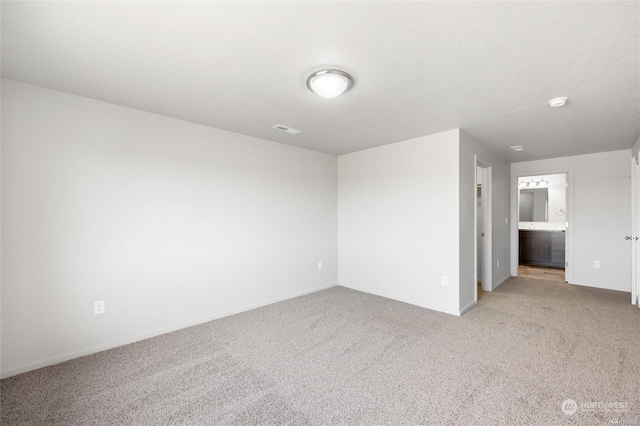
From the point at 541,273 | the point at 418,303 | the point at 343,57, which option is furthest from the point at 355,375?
the point at 541,273

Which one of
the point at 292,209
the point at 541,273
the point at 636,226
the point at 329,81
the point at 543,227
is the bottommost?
the point at 541,273

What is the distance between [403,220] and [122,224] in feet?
10.9

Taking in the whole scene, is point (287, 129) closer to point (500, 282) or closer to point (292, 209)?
point (292, 209)

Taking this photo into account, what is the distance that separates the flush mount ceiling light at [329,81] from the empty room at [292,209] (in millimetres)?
21

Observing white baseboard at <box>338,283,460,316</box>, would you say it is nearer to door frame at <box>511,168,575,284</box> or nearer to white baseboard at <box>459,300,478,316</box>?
white baseboard at <box>459,300,478,316</box>

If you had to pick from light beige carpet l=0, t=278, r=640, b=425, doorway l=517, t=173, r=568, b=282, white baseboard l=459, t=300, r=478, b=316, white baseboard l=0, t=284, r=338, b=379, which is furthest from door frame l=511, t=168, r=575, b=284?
white baseboard l=0, t=284, r=338, b=379

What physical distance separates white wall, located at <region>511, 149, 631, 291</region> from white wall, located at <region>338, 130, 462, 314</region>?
9.88 feet

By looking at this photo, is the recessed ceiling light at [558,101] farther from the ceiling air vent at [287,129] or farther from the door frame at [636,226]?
the ceiling air vent at [287,129]

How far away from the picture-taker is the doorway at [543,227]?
19.9 feet

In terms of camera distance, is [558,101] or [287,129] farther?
[287,129]

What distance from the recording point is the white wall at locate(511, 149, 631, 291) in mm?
4512

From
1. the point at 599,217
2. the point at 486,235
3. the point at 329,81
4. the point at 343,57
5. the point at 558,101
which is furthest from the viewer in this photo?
the point at 599,217

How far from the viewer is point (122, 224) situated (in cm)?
271

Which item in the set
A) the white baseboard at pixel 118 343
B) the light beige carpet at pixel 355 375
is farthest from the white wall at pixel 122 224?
the light beige carpet at pixel 355 375
